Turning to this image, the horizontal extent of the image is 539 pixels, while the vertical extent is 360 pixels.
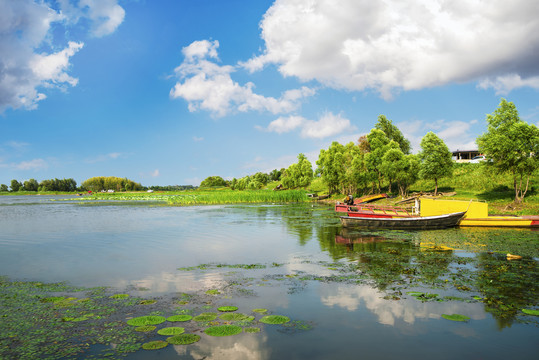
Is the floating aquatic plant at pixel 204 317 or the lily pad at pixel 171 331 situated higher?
the lily pad at pixel 171 331

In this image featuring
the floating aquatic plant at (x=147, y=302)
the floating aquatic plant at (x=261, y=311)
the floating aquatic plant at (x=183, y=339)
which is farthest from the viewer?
the floating aquatic plant at (x=147, y=302)

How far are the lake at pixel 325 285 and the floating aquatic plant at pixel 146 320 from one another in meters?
0.51

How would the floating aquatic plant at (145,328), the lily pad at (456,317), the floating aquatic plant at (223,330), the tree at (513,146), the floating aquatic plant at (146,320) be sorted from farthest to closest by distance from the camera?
the tree at (513,146)
the lily pad at (456,317)
the floating aquatic plant at (146,320)
the floating aquatic plant at (145,328)
the floating aquatic plant at (223,330)

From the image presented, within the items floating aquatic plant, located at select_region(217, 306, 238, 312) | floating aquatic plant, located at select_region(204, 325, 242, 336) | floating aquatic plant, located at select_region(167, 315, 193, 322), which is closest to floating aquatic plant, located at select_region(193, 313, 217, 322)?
floating aquatic plant, located at select_region(167, 315, 193, 322)

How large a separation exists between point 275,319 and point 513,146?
40031mm

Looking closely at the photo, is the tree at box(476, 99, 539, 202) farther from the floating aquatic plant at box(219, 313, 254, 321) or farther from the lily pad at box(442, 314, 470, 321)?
the floating aquatic plant at box(219, 313, 254, 321)

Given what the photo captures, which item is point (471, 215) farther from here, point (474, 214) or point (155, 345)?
point (155, 345)

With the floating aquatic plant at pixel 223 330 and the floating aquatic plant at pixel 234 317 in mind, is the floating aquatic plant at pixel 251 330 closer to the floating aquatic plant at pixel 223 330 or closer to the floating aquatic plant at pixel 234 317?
the floating aquatic plant at pixel 223 330

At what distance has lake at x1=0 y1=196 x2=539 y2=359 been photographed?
8.27m

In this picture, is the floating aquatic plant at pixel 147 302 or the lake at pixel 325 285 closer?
the lake at pixel 325 285

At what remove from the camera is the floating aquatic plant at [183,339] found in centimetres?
826

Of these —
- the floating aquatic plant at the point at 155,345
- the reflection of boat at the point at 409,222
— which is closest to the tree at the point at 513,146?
the reflection of boat at the point at 409,222

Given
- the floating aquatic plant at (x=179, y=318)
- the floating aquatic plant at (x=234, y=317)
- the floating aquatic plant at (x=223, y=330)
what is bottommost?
the floating aquatic plant at (x=234, y=317)

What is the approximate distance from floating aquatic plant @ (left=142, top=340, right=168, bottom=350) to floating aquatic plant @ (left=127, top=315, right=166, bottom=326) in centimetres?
122
